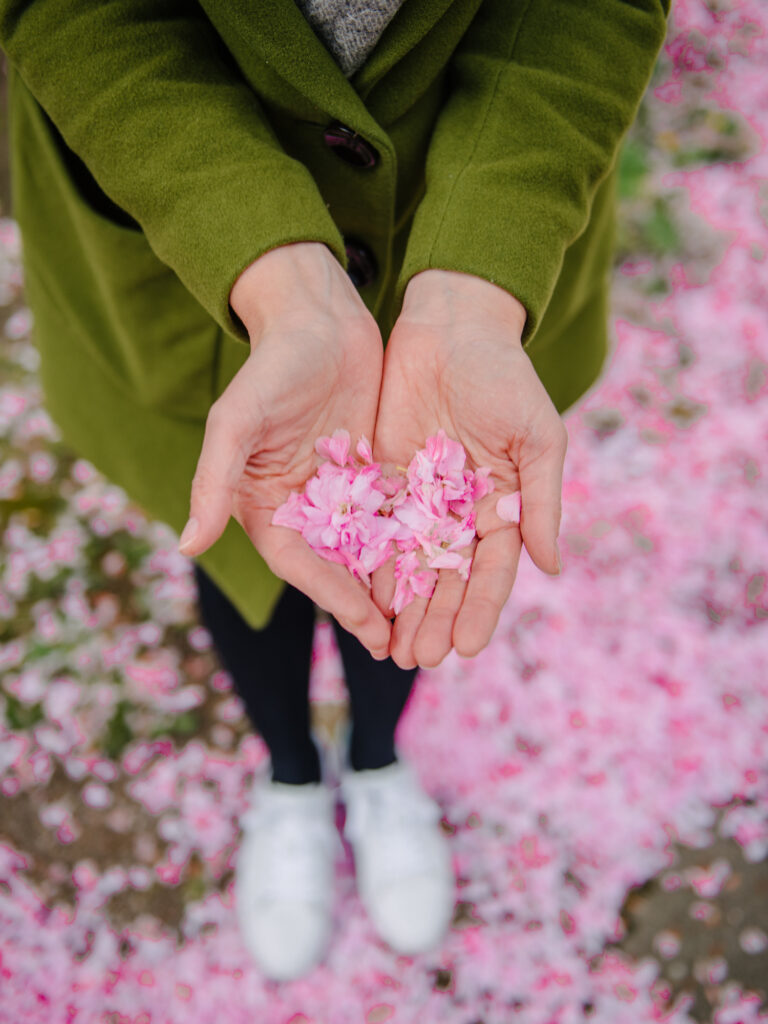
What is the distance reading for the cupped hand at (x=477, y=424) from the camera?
106 centimetres

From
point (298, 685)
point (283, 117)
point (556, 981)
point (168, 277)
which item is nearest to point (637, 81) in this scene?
point (283, 117)

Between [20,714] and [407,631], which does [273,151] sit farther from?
[20,714]

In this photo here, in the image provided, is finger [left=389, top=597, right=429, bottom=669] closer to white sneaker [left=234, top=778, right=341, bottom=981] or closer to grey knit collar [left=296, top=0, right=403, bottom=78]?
grey knit collar [left=296, top=0, right=403, bottom=78]

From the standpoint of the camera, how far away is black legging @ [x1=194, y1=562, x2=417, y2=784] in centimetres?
160

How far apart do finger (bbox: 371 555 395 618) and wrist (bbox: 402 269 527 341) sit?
0.38m

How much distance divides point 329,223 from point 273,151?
0.40 ft

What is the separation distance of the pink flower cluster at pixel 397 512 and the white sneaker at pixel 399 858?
97cm

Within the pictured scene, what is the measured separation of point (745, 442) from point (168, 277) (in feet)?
7.45

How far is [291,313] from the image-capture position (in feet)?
3.48

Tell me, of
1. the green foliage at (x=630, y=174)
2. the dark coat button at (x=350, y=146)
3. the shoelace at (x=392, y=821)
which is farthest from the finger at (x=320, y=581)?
the green foliage at (x=630, y=174)

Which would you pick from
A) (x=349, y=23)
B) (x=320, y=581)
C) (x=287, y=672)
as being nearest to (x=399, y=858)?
(x=287, y=672)

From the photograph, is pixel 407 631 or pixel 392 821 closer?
pixel 407 631

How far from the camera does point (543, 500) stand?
1.06 metres

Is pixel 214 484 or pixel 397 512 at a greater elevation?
pixel 214 484
